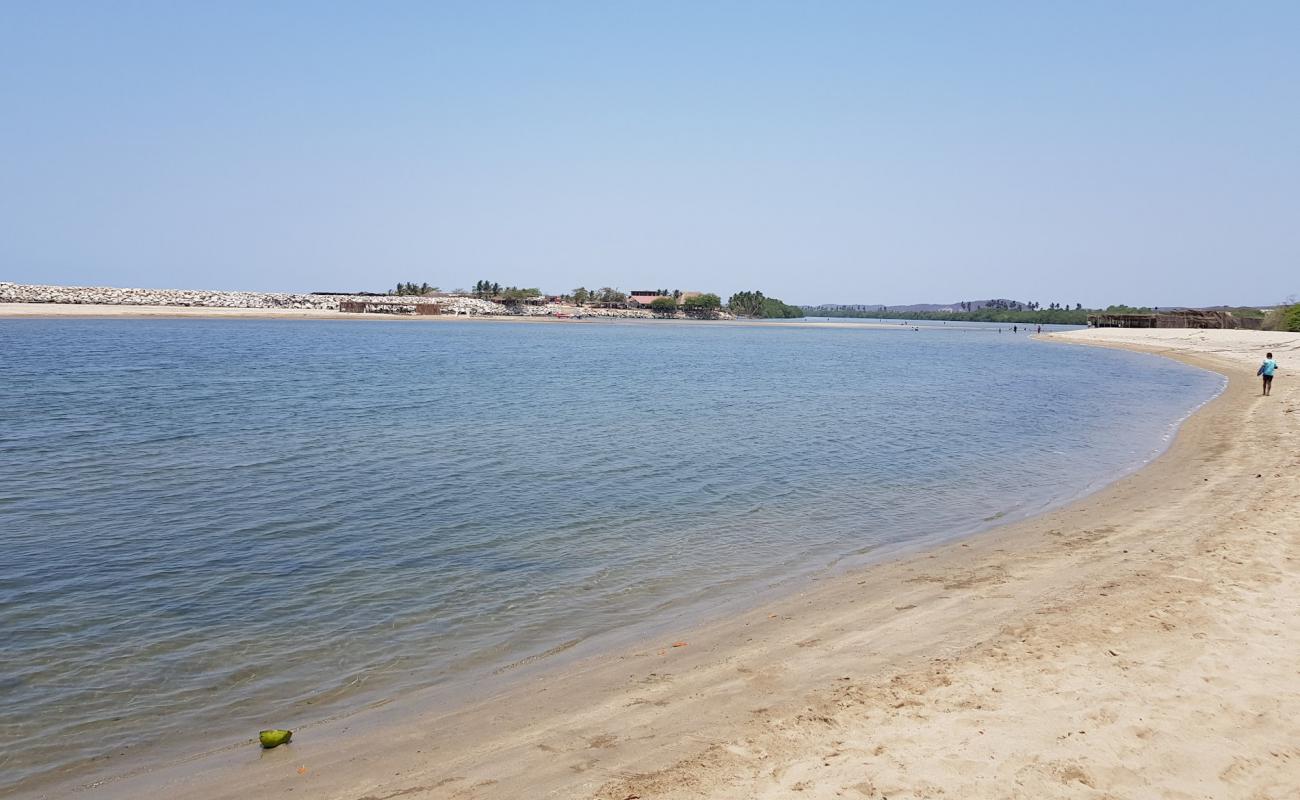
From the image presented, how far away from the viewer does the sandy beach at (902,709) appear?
5.15m

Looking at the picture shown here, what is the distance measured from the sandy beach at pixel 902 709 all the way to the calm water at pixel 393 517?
40.7 inches

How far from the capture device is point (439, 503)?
14.4m

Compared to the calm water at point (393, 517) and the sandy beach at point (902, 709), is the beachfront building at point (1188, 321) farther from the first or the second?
the sandy beach at point (902, 709)

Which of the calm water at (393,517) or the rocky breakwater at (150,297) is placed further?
the rocky breakwater at (150,297)

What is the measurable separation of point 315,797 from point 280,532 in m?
7.74

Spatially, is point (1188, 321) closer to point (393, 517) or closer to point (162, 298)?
point (393, 517)

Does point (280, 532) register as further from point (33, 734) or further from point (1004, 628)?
point (1004, 628)

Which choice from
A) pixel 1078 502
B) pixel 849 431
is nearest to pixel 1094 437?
pixel 849 431

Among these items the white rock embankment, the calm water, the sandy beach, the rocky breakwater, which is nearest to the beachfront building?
the calm water

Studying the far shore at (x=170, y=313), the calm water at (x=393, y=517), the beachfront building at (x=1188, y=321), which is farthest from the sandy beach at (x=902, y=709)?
the far shore at (x=170, y=313)

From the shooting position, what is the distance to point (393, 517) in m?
13.3

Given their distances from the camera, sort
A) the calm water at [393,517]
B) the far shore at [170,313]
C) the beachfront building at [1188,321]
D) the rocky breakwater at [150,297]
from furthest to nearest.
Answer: the rocky breakwater at [150,297] < the far shore at [170,313] < the beachfront building at [1188,321] < the calm water at [393,517]

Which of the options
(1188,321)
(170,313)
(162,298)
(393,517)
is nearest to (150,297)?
(162,298)

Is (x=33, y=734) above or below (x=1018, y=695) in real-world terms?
below
